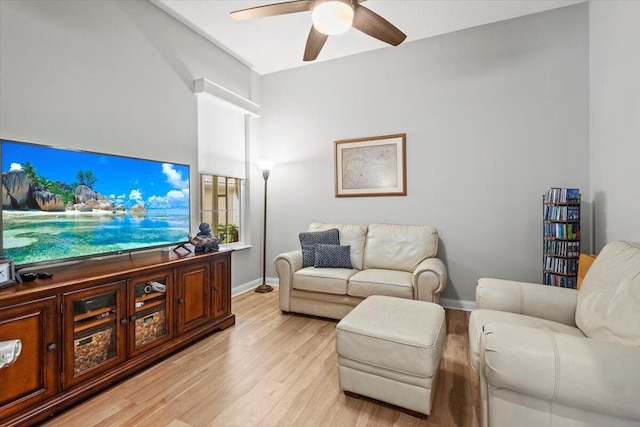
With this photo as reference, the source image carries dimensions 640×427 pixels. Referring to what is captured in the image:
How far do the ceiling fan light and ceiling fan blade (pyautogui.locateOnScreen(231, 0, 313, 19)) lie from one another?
0.15 meters

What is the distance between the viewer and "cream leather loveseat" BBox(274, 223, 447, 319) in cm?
273

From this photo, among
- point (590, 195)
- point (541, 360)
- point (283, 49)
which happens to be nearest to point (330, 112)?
point (283, 49)

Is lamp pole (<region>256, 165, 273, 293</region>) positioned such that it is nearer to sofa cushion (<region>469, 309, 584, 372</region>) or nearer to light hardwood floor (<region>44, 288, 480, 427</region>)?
light hardwood floor (<region>44, 288, 480, 427</region>)

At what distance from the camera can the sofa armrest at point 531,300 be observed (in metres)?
1.85

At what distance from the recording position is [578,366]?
1.05 metres

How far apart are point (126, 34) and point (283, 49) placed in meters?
1.68

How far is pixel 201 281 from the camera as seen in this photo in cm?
263

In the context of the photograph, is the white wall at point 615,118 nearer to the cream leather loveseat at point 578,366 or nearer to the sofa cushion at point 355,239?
the cream leather loveseat at point 578,366

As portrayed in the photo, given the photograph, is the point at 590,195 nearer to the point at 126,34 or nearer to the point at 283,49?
the point at 283,49

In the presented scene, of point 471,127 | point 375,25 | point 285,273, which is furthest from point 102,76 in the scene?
point 471,127

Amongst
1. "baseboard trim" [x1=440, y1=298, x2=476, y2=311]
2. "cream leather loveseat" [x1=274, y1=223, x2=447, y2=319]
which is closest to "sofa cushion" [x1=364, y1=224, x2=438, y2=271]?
"cream leather loveseat" [x1=274, y1=223, x2=447, y2=319]

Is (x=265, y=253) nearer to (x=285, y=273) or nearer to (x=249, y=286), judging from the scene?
(x=249, y=286)

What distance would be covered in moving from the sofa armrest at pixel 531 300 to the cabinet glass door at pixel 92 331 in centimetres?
243

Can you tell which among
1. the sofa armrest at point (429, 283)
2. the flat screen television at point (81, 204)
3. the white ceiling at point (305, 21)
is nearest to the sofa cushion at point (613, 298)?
the sofa armrest at point (429, 283)
